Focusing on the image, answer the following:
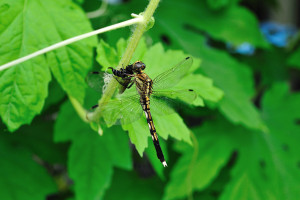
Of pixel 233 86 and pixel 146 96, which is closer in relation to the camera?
pixel 146 96

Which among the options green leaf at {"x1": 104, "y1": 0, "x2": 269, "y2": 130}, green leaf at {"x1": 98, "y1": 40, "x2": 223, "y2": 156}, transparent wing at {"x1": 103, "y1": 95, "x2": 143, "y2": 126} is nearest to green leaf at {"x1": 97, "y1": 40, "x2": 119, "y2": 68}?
green leaf at {"x1": 98, "y1": 40, "x2": 223, "y2": 156}

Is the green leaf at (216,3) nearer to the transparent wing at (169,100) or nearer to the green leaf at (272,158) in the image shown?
the green leaf at (272,158)

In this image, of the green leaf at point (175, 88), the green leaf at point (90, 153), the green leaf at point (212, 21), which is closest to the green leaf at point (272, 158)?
the green leaf at point (212, 21)

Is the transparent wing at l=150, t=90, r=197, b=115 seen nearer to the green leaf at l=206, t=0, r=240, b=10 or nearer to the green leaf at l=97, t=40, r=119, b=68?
the green leaf at l=97, t=40, r=119, b=68

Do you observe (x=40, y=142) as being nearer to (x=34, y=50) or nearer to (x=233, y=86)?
(x=34, y=50)

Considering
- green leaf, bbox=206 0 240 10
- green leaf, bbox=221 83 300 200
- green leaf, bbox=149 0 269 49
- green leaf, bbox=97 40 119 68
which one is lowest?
green leaf, bbox=221 83 300 200

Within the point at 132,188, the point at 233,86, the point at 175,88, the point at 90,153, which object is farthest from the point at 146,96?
the point at 132,188
